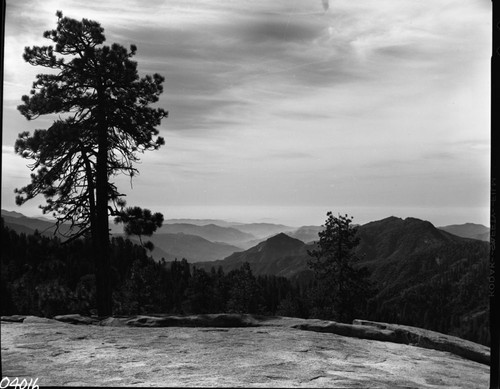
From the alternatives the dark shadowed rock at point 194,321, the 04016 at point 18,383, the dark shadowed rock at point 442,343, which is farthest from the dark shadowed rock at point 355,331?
the 04016 at point 18,383

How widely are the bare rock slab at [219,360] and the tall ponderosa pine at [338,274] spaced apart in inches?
1155

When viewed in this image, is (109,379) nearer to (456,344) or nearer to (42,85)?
(456,344)

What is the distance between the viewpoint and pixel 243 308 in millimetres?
56562

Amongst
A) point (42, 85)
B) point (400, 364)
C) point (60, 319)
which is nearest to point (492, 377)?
point (400, 364)

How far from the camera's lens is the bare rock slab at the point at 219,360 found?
7480 millimetres

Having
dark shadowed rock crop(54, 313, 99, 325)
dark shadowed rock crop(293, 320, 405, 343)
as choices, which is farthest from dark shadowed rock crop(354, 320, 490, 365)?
dark shadowed rock crop(54, 313, 99, 325)

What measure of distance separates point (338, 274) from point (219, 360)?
3410 cm

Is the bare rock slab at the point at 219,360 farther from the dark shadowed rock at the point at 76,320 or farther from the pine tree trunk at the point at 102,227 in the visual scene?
the pine tree trunk at the point at 102,227

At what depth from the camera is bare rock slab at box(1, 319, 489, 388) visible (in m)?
7.48

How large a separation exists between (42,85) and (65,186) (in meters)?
4.47

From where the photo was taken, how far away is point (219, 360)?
28.6 feet

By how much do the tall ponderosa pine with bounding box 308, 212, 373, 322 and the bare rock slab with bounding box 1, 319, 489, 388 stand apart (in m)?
29.3

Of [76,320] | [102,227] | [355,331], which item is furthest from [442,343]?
[102,227]

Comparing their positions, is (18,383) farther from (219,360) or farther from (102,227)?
(102,227)
